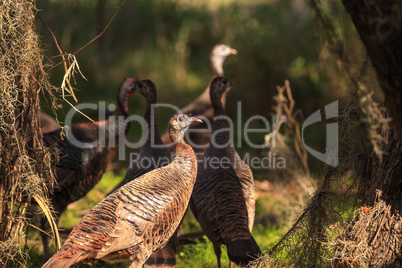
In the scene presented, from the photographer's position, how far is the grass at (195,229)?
530cm

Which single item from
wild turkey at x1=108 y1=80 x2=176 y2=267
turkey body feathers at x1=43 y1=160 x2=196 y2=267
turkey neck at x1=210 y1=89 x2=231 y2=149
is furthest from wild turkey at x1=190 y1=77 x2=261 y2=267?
turkey body feathers at x1=43 y1=160 x2=196 y2=267

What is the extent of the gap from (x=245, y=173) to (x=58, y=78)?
6520 millimetres

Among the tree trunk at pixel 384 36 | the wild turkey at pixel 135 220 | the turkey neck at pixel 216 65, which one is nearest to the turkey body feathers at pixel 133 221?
the wild turkey at pixel 135 220

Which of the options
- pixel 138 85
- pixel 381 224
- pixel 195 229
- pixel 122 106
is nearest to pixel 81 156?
pixel 122 106

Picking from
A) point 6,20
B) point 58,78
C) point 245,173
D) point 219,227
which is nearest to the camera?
point 6,20

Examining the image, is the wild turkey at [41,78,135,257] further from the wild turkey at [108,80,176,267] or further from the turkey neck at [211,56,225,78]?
the turkey neck at [211,56,225,78]

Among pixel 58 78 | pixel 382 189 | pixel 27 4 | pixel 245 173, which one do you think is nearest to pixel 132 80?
pixel 245 173

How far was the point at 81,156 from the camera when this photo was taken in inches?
213

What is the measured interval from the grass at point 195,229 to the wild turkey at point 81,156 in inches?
22.0

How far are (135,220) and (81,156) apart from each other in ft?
5.81

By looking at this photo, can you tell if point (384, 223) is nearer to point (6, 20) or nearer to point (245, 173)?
point (245, 173)

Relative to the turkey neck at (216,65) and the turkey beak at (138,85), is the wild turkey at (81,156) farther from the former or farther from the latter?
the turkey neck at (216,65)

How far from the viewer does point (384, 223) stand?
3.38 m

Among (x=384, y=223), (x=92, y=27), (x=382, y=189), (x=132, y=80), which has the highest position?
(x=92, y=27)
